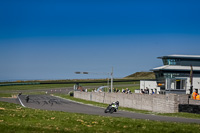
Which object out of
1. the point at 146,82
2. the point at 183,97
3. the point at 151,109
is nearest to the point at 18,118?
the point at 183,97

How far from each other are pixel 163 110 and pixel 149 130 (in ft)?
74.4

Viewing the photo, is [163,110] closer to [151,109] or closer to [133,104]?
[151,109]

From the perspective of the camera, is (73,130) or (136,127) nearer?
(73,130)

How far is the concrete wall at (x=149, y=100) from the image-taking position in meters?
33.5

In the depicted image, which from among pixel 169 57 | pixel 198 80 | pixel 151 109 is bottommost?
pixel 151 109

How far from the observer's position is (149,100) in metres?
41.9

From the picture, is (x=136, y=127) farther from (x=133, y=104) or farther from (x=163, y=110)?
(x=133, y=104)

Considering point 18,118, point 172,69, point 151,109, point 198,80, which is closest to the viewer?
point 18,118

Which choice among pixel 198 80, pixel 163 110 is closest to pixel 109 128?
pixel 163 110

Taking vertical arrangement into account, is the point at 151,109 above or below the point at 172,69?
below

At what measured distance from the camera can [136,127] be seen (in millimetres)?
15414

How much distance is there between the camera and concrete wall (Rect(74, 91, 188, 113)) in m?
33.5

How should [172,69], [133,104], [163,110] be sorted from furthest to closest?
1. [172,69]
2. [133,104]
3. [163,110]

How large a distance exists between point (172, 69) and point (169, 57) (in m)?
4.87
